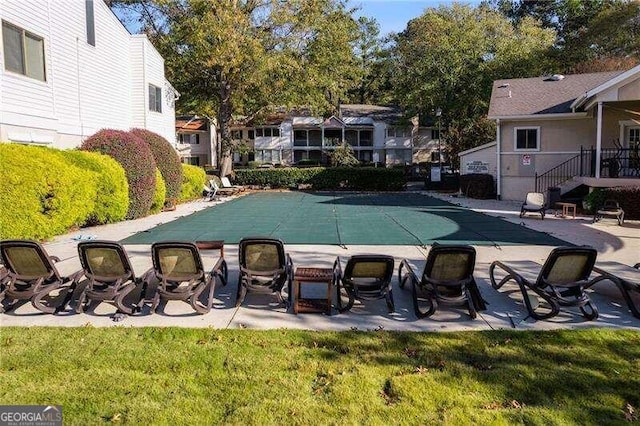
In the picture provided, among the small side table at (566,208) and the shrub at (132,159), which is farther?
the small side table at (566,208)

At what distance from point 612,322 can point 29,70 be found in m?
15.0

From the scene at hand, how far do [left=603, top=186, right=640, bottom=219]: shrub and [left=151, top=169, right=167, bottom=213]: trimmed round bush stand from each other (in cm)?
1562

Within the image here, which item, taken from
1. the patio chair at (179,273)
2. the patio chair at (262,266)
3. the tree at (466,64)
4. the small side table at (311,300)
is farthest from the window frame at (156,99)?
the tree at (466,64)

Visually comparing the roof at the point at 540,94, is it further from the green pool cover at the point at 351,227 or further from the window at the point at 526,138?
the green pool cover at the point at 351,227

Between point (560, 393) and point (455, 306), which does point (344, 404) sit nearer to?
point (560, 393)

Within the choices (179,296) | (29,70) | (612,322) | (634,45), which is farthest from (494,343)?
(634,45)

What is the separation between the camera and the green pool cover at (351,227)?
442 inches

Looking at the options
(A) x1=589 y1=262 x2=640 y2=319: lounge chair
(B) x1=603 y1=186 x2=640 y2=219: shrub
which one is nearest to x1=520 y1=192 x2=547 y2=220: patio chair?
(B) x1=603 y1=186 x2=640 y2=219: shrub

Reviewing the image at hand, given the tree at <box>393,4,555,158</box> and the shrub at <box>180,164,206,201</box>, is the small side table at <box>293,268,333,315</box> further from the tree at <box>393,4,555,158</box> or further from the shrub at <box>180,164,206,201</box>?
the tree at <box>393,4,555,158</box>

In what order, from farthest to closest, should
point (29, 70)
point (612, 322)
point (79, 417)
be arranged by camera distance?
point (29, 70), point (612, 322), point (79, 417)

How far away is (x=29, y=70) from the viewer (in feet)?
43.3

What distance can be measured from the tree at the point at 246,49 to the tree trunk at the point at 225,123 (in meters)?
0.07

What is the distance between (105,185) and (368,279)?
10019 mm

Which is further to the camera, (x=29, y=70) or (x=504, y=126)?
(x=504, y=126)
